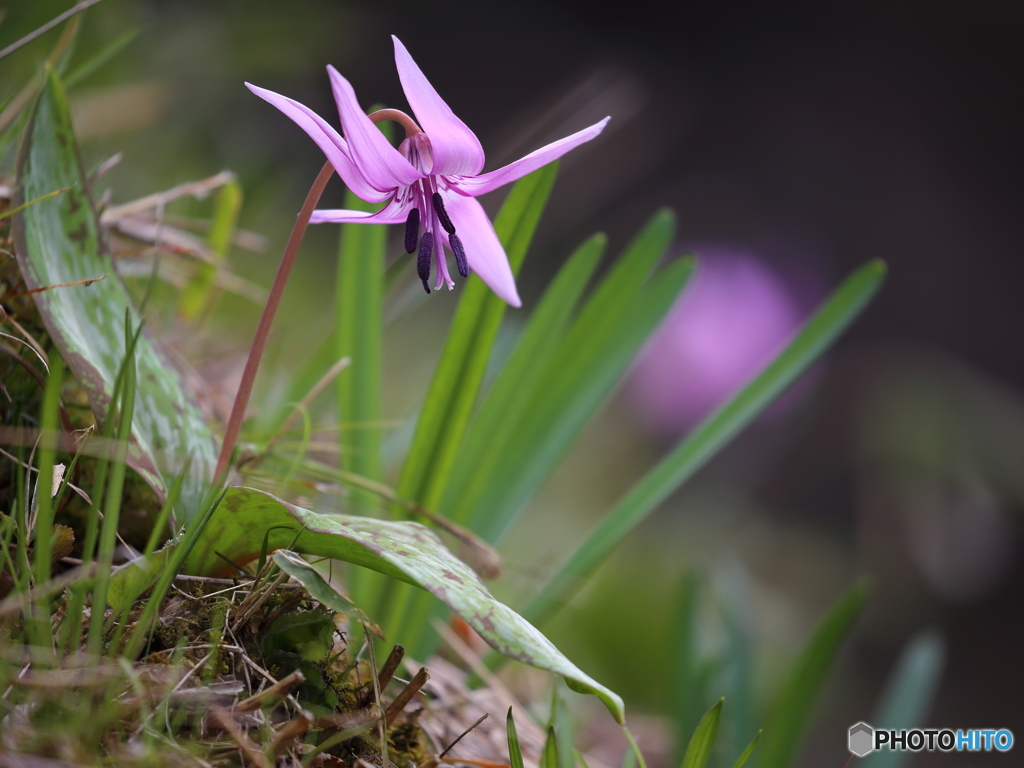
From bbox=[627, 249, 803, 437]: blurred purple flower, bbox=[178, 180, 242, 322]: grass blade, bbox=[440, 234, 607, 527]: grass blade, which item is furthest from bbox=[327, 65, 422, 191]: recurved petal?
bbox=[627, 249, 803, 437]: blurred purple flower

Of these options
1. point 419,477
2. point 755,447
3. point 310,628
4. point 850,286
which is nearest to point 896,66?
point 755,447

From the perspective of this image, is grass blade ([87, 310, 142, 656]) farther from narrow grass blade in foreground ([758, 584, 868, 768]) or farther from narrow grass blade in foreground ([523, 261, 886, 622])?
narrow grass blade in foreground ([758, 584, 868, 768])

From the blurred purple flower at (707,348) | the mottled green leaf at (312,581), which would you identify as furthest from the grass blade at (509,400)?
the blurred purple flower at (707,348)

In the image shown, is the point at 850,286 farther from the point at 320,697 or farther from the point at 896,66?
the point at 896,66

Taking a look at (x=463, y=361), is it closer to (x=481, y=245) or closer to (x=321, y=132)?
(x=481, y=245)

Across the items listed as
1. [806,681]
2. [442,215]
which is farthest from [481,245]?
[806,681]

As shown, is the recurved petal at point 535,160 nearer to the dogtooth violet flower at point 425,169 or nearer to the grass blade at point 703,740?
the dogtooth violet flower at point 425,169
